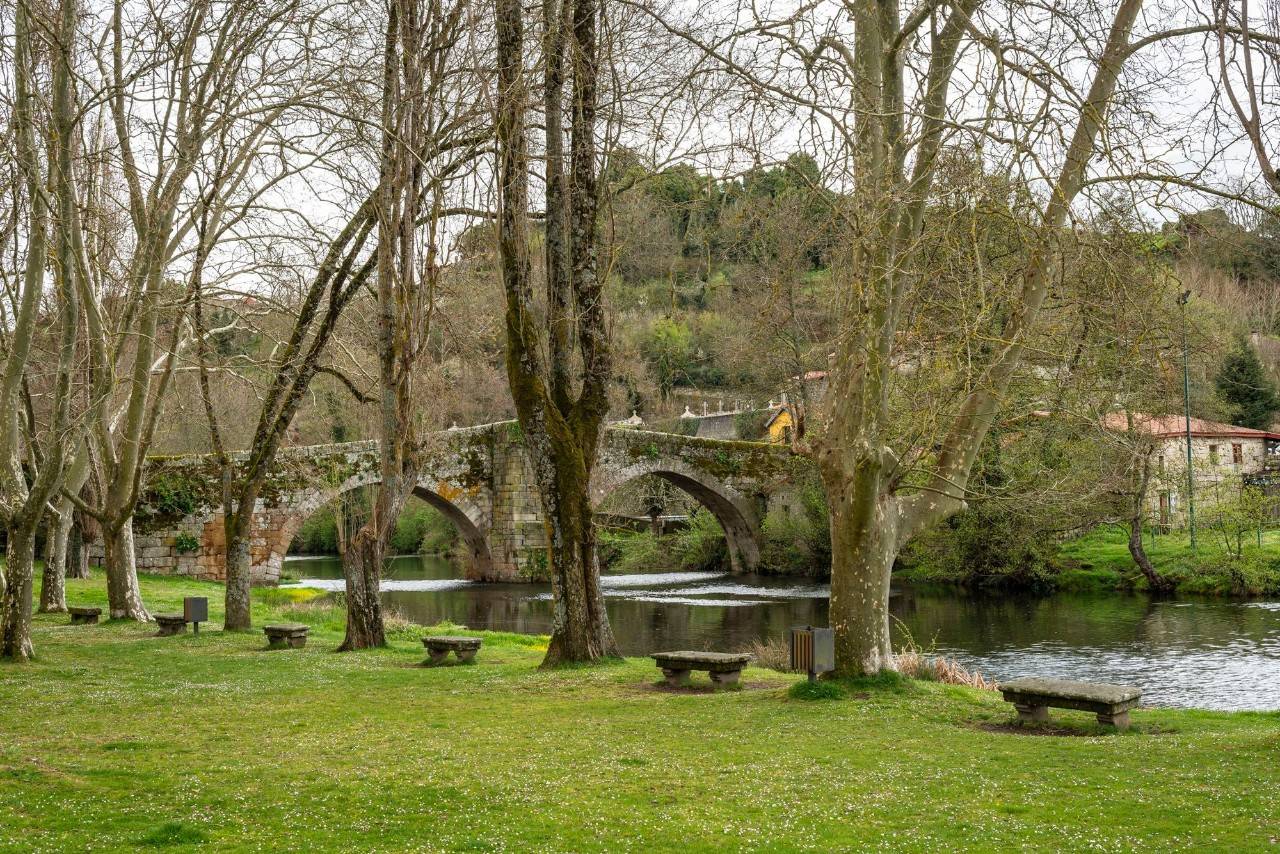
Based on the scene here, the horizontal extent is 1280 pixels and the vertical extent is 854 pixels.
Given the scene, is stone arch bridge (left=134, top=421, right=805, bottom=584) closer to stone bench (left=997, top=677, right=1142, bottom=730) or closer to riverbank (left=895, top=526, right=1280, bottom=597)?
riverbank (left=895, top=526, right=1280, bottom=597)

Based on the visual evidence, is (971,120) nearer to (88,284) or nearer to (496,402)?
(88,284)

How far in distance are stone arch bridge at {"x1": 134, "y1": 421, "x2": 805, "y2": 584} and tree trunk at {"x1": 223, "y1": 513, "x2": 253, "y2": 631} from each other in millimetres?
7514

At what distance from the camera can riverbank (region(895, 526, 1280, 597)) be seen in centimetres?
2361

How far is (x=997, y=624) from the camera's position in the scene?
20219 millimetres

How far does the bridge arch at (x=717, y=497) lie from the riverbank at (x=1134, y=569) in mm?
6155

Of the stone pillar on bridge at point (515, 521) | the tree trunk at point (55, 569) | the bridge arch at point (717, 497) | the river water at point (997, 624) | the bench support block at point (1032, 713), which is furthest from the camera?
the bridge arch at point (717, 497)

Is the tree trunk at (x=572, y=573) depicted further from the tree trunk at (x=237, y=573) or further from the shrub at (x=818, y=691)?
the tree trunk at (x=237, y=573)

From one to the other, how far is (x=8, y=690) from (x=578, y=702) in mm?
4606

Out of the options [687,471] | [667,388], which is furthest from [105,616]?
[667,388]

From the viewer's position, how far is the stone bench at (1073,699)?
26.4 ft

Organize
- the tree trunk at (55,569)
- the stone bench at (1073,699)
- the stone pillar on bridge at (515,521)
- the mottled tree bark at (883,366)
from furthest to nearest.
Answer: the stone pillar on bridge at (515,521) < the tree trunk at (55,569) < the stone bench at (1073,699) < the mottled tree bark at (883,366)

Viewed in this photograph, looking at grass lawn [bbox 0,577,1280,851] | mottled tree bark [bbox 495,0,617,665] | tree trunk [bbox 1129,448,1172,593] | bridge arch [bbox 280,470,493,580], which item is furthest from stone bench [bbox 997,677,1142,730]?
bridge arch [bbox 280,470,493,580]

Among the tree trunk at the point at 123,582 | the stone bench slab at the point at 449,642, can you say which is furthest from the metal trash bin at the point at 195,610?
the stone bench slab at the point at 449,642

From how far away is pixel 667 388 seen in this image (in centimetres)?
5422
